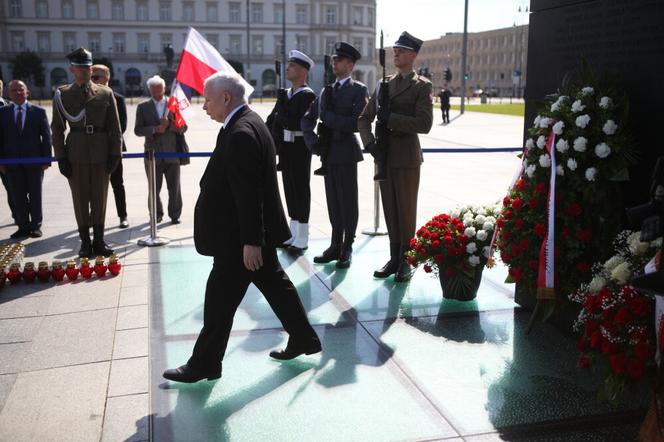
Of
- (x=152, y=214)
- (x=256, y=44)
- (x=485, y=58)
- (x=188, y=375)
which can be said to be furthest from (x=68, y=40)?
(x=188, y=375)

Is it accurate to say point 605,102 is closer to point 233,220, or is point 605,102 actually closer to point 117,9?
point 233,220

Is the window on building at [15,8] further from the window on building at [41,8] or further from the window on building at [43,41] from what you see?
the window on building at [43,41]

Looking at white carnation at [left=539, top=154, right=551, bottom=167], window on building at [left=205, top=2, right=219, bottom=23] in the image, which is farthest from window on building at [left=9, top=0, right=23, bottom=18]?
white carnation at [left=539, top=154, right=551, bottom=167]

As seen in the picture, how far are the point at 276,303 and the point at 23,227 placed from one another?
5.45 meters

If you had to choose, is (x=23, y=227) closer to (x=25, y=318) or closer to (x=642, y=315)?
(x=25, y=318)

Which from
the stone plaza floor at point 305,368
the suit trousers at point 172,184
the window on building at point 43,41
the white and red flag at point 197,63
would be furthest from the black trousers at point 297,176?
the window on building at point 43,41

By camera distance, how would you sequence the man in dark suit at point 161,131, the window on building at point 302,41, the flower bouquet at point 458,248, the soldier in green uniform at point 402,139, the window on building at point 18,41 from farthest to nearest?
the window on building at point 302,41
the window on building at point 18,41
the man in dark suit at point 161,131
the soldier in green uniform at point 402,139
the flower bouquet at point 458,248

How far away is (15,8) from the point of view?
94688mm

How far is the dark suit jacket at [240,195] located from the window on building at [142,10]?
103580 mm

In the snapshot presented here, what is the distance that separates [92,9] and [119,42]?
5728 millimetres

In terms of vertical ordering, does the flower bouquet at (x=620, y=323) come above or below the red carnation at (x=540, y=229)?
below

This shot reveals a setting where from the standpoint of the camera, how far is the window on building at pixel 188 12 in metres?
101

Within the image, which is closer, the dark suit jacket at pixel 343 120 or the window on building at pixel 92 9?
the dark suit jacket at pixel 343 120

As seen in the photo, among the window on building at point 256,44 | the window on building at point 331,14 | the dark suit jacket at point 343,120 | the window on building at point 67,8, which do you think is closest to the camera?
the dark suit jacket at point 343,120
